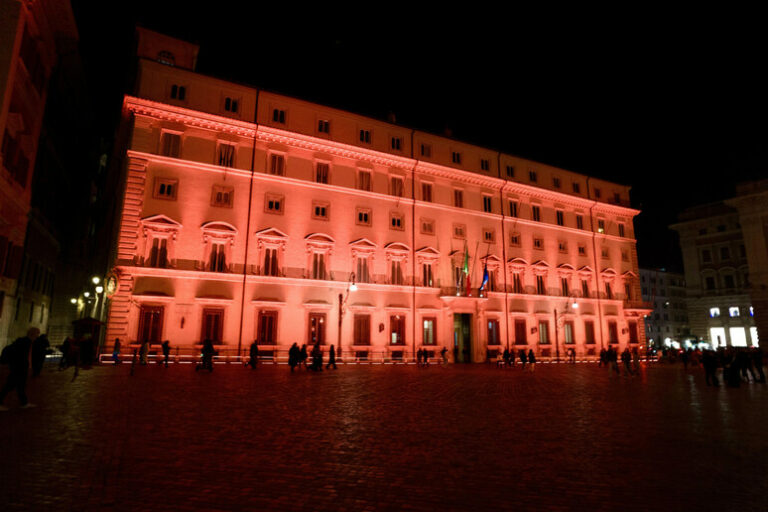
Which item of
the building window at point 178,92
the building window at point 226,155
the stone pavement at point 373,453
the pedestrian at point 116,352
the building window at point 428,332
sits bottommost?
the stone pavement at point 373,453

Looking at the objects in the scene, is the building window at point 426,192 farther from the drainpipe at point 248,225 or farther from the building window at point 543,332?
the building window at point 543,332

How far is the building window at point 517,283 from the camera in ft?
131

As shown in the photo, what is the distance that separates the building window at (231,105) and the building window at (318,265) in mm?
11653

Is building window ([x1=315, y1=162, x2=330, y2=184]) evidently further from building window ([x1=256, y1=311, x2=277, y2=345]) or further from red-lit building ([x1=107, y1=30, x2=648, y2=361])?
building window ([x1=256, y1=311, x2=277, y2=345])

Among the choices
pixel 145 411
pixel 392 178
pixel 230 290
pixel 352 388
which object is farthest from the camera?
pixel 392 178

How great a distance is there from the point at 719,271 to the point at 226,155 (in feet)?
208

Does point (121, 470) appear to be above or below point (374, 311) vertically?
below

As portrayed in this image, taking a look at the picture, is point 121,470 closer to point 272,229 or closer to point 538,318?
point 272,229

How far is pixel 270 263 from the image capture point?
1187 inches

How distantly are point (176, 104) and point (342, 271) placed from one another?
51.8 ft

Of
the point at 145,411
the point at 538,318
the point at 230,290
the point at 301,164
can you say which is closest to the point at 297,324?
the point at 230,290

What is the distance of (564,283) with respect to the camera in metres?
43.2

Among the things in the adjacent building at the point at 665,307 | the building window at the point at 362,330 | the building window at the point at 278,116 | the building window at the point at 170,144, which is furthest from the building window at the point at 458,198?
the adjacent building at the point at 665,307

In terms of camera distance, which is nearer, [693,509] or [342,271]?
[693,509]
